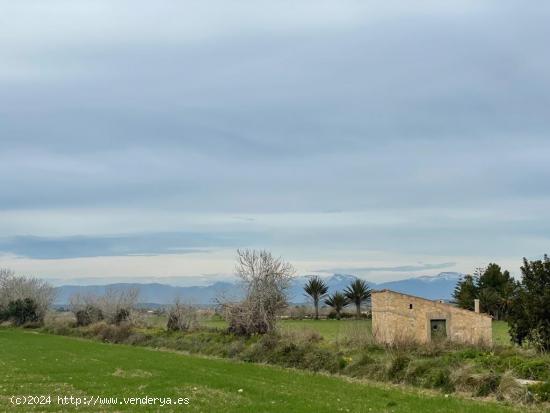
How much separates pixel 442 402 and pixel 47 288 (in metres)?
99.1

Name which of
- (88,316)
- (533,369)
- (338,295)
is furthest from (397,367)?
(338,295)

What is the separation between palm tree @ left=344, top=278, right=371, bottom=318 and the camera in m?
90.1

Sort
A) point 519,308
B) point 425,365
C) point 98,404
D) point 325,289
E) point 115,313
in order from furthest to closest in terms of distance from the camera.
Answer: point 325,289, point 115,313, point 519,308, point 425,365, point 98,404

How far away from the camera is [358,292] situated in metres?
90.2

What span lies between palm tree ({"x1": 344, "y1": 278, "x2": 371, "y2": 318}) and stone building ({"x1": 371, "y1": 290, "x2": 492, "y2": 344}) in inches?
1792

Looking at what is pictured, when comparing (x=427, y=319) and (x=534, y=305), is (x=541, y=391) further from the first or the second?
(x=427, y=319)

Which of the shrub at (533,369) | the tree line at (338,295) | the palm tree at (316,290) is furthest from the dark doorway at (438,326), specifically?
the palm tree at (316,290)

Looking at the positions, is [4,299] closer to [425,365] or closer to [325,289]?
[325,289]

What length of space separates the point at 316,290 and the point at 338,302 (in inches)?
172

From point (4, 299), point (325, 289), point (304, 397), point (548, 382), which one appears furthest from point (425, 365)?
point (4, 299)

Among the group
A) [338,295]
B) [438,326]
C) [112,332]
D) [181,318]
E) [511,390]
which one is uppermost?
[338,295]

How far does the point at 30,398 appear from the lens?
16.4 m

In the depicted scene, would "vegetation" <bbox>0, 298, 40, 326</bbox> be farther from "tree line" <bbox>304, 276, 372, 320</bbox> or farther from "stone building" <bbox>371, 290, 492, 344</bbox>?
"stone building" <bbox>371, 290, 492, 344</bbox>

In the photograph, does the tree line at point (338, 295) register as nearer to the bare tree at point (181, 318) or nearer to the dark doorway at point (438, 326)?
the bare tree at point (181, 318)
